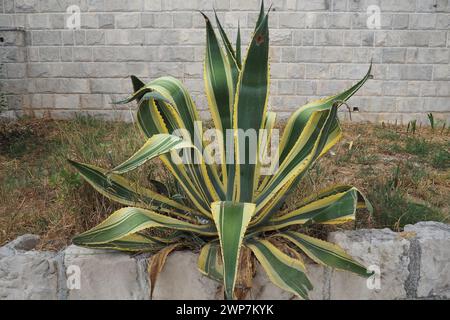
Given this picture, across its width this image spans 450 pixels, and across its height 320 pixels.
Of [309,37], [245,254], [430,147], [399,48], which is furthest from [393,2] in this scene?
[245,254]

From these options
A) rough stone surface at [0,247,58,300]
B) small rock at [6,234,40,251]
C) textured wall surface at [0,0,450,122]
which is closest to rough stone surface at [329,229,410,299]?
rough stone surface at [0,247,58,300]

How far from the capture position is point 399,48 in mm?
5195

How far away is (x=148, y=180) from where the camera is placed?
95.0 inches

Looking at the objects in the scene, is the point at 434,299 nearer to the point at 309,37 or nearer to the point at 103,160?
the point at 103,160

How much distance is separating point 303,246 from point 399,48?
3999 mm

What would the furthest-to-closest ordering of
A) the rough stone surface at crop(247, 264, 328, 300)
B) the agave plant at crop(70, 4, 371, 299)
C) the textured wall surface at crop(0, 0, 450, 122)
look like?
the textured wall surface at crop(0, 0, 450, 122)
the rough stone surface at crop(247, 264, 328, 300)
the agave plant at crop(70, 4, 371, 299)

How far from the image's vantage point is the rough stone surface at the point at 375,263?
6.64ft

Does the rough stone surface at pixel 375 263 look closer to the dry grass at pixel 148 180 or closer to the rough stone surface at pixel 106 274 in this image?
the dry grass at pixel 148 180

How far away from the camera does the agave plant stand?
1.79m

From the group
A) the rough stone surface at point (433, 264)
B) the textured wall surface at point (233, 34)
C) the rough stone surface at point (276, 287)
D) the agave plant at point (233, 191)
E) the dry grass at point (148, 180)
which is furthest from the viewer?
the textured wall surface at point (233, 34)

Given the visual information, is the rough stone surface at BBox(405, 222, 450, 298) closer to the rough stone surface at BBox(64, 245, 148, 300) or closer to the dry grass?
the dry grass

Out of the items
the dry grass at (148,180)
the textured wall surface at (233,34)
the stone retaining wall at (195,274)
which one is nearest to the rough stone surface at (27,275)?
the stone retaining wall at (195,274)

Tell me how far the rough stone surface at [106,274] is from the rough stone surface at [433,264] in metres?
1.25

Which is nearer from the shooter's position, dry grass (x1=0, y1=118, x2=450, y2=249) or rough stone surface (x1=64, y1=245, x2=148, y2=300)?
rough stone surface (x1=64, y1=245, x2=148, y2=300)
